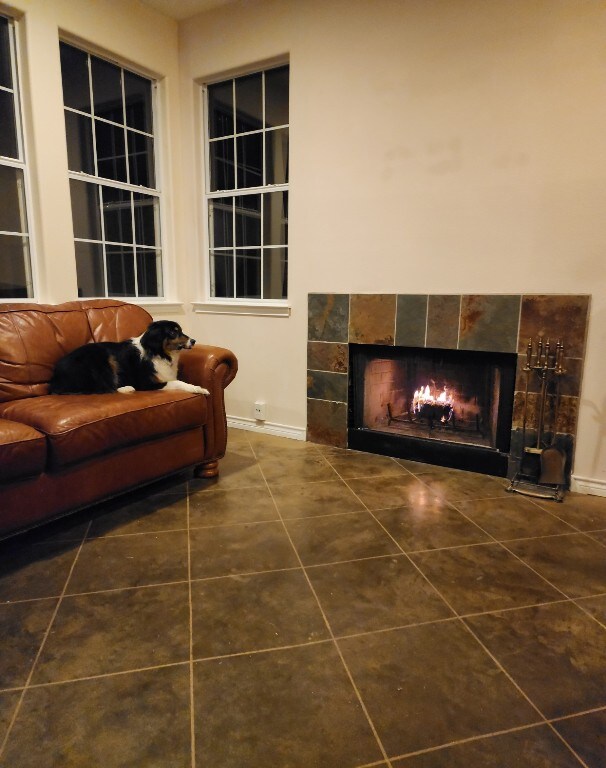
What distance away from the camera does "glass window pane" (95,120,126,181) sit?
3.40 metres

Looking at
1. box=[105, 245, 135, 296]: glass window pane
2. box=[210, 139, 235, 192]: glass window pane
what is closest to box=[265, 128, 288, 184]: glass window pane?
box=[210, 139, 235, 192]: glass window pane

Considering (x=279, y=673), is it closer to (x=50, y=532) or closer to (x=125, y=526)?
(x=125, y=526)

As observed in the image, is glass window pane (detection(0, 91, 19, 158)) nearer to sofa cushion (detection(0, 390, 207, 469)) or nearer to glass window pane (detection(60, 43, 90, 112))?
glass window pane (detection(60, 43, 90, 112))

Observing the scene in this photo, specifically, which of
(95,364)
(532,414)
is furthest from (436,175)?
(95,364)

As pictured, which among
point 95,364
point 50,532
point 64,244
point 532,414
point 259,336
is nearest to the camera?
point 50,532

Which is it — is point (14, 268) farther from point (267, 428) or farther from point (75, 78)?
point (267, 428)

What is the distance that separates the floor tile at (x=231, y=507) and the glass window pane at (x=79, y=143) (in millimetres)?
2391

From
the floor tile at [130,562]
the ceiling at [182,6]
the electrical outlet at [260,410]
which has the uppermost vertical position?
the ceiling at [182,6]

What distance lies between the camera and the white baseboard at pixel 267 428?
11.6ft

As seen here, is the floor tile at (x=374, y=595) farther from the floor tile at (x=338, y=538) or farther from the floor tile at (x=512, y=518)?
the floor tile at (x=512, y=518)

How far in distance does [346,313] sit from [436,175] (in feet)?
3.20

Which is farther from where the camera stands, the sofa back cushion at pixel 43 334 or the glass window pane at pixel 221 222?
the glass window pane at pixel 221 222

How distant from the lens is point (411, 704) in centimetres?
125

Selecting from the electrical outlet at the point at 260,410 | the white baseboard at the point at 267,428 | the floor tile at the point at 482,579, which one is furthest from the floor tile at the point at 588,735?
the electrical outlet at the point at 260,410
